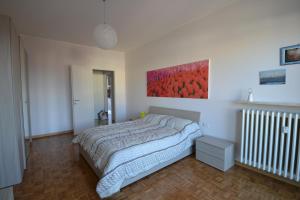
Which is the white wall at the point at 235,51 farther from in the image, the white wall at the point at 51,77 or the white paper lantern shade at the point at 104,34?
the white wall at the point at 51,77

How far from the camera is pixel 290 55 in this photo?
1.81 m

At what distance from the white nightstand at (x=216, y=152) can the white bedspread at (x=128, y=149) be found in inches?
9.3

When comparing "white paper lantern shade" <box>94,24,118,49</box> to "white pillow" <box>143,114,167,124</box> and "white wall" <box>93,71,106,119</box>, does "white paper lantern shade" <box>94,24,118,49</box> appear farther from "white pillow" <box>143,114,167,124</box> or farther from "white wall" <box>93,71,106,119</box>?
"white wall" <box>93,71,106,119</box>

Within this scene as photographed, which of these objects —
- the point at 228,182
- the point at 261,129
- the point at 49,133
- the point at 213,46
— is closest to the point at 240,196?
the point at 228,182

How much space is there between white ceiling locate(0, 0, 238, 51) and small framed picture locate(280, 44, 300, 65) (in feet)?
3.81

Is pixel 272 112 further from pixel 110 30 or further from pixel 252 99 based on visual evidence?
pixel 110 30

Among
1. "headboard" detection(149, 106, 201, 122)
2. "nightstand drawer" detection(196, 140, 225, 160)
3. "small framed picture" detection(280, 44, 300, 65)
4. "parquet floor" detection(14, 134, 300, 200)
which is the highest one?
"small framed picture" detection(280, 44, 300, 65)

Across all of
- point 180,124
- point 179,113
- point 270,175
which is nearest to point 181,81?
point 179,113

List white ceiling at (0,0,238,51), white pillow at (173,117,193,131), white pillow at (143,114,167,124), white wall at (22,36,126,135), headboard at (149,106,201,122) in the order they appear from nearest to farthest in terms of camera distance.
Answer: white ceiling at (0,0,238,51) < white pillow at (173,117,193,131) < headboard at (149,106,201,122) < white pillow at (143,114,167,124) < white wall at (22,36,126,135)

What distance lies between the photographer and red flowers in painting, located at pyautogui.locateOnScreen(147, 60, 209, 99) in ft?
9.23

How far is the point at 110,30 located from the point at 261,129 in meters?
2.54

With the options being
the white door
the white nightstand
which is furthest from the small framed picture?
the white door

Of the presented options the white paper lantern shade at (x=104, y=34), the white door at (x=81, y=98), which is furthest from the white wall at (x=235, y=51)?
the white door at (x=81, y=98)

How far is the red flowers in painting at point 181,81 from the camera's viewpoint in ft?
9.23
